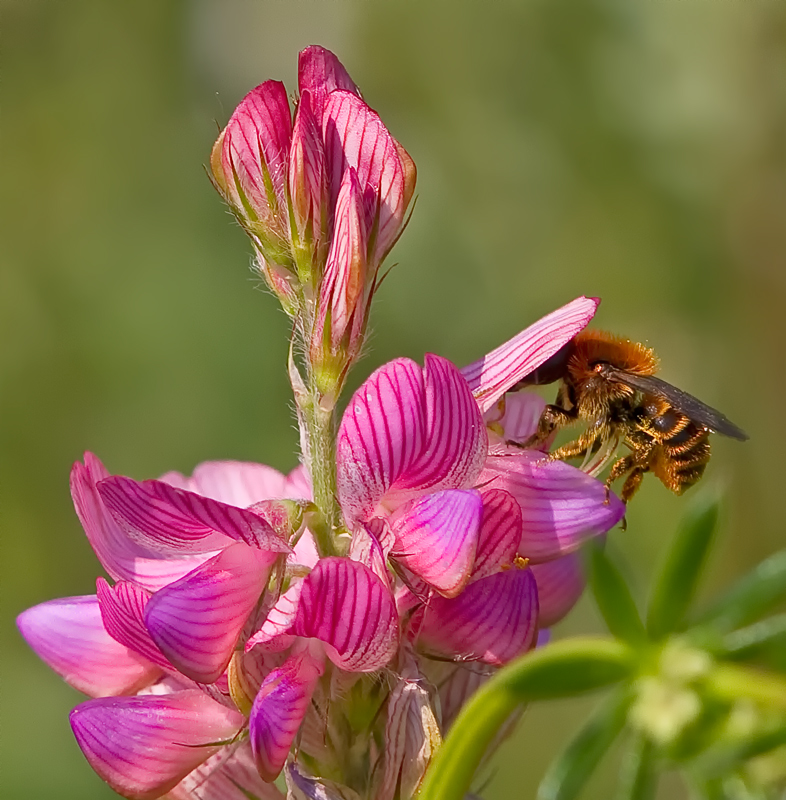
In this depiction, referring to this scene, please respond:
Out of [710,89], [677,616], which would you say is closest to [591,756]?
[677,616]

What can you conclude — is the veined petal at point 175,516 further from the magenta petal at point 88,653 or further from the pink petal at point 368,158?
the pink petal at point 368,158

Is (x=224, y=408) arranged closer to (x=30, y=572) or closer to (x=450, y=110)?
(x=30, y=572)

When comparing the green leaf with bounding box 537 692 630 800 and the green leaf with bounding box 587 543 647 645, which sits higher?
the green leaf with bounding box 587 543 647 645

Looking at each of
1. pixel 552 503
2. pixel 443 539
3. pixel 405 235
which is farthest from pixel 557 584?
pixel 405 235

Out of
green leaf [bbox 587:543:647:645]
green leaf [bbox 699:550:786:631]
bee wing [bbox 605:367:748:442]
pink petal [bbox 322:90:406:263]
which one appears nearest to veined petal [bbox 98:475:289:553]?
pink petal [bbox 322:90:406:263]

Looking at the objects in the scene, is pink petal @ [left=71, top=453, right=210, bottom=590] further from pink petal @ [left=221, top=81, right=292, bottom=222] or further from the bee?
the bee

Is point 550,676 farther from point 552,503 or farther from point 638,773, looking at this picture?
point 552,503

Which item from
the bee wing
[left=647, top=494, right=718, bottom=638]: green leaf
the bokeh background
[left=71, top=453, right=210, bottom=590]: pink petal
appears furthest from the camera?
the bokeh background
